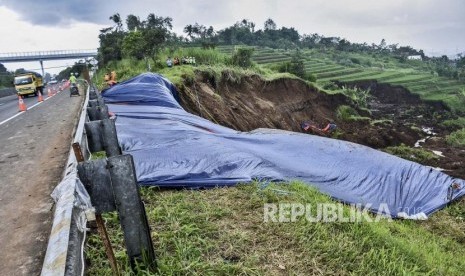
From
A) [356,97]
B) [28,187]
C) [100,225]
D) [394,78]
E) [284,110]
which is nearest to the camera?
[100,225]

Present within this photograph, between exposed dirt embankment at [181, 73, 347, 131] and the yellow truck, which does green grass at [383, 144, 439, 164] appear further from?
the yellow truck

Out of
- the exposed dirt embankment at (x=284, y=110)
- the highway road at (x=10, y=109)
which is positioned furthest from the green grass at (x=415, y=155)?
the highway road at (x=10, y=109)

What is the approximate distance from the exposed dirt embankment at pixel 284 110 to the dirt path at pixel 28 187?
20.6 feet

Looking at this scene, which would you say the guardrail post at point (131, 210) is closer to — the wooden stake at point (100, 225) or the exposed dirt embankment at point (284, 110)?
the wooden stake at point (100, 225)

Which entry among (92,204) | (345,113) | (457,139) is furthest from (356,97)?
(92,204)

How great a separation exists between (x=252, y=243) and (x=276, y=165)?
2.62m

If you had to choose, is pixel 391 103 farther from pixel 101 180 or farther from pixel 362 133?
pixel 101 180

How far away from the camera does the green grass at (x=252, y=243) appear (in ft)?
9.51

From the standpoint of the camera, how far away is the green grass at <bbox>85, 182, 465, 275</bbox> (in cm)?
290

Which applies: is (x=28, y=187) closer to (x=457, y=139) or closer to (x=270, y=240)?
(x=270, y=240)

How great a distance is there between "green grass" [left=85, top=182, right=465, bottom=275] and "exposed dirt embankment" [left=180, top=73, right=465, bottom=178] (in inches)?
398

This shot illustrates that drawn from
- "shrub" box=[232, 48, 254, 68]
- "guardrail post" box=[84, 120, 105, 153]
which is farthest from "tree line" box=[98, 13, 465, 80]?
"guardrail post" box=[84, 120, 105, 153]

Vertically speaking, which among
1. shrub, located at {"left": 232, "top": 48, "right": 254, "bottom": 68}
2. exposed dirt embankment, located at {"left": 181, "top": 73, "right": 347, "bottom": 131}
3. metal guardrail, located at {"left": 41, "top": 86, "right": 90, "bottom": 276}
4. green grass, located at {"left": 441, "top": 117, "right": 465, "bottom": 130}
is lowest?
green grass, located at {"left": 441, "top": 117, "right": 465, "bottom": 130}

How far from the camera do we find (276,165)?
228 inches
